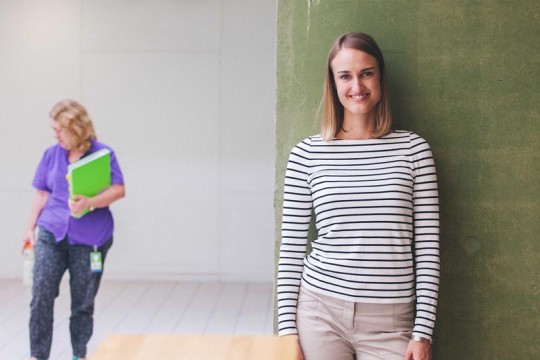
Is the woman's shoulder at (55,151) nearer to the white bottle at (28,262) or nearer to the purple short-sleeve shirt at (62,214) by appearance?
the purple short-sleeve shirt at (62,214)

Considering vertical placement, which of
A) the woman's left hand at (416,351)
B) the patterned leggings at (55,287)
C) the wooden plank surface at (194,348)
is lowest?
the patterned leggings at (55,287)

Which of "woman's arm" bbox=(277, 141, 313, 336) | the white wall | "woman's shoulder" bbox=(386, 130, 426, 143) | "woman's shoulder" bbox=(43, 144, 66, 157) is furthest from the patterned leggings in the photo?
the white wall

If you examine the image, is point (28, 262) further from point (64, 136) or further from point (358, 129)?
point (358, 129)

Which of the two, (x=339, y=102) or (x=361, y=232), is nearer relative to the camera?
(x=361, y=232)

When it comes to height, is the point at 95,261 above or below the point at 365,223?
below

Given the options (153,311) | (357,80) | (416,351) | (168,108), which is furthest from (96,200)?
(168,108)

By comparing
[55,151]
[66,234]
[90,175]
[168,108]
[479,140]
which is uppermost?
[168,108]

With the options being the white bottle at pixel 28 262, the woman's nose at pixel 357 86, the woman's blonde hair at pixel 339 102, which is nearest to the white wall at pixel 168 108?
the white bottle at pixel 28 262

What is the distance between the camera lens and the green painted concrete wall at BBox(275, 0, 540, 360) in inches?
95.2

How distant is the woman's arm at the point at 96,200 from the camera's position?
4.20 m

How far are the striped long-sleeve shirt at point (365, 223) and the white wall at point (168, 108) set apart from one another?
15.9 feet

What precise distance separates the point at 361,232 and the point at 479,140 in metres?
0.60

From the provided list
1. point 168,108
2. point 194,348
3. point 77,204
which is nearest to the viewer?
point 194,348

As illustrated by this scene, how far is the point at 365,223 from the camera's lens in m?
2.10
